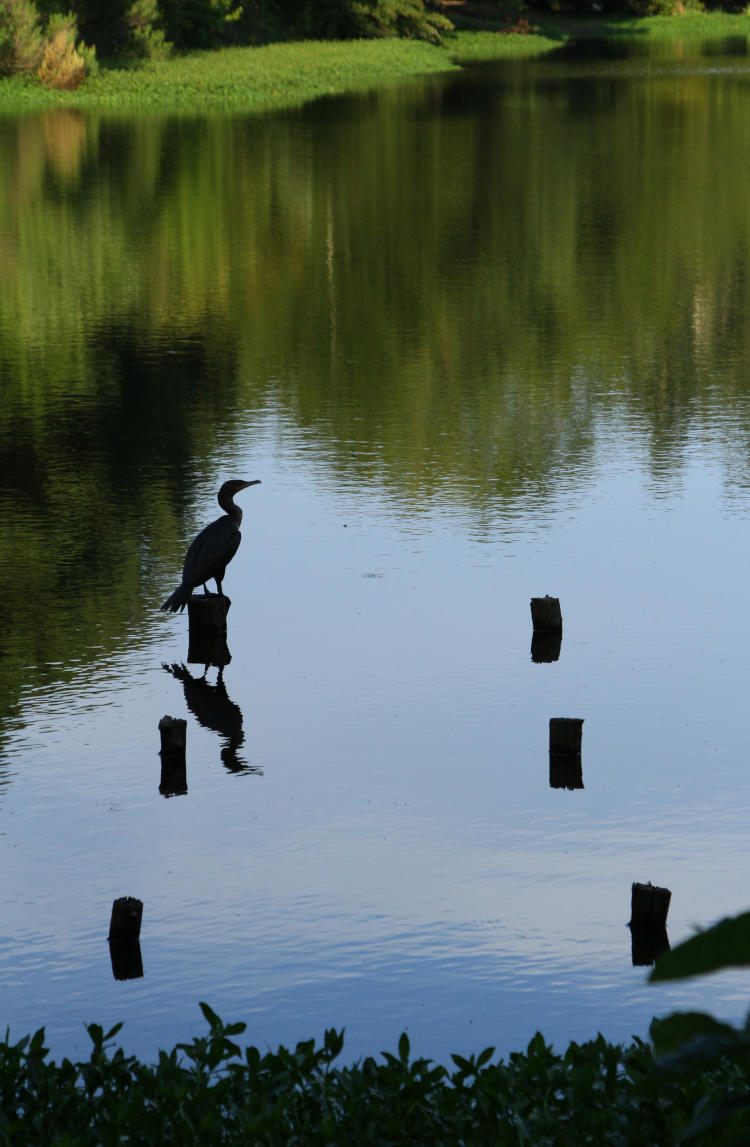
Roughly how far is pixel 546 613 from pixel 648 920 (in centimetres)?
374

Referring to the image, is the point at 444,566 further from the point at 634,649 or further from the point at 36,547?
the point at 36,547

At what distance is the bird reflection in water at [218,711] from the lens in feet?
30.2

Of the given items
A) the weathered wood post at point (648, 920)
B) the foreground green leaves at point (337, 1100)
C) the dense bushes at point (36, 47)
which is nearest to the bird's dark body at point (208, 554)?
the weathered wood post at point (648, 920)

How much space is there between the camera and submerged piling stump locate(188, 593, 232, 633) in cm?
1084

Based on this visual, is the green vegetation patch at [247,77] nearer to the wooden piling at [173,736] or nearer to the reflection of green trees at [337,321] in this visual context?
the reflection of green trees at [337,321]

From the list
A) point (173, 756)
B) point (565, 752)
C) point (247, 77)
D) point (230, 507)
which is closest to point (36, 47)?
point (247, 77)

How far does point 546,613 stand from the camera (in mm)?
10578

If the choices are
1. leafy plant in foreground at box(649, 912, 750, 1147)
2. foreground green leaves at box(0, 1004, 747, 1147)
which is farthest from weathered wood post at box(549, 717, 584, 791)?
leafy plant in foreground at box(649, 912, 750, 1147)

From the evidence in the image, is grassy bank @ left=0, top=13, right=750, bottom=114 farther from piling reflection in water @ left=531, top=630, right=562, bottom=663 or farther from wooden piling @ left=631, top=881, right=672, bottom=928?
wooden piling @ left=631, top=881, right=672, bottom=928

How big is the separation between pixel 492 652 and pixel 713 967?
9353 mm

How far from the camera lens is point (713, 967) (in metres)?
1.26

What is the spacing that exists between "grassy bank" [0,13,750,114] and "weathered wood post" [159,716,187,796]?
4839 centimetres

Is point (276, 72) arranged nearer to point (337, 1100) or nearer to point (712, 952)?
point (337, 1100)

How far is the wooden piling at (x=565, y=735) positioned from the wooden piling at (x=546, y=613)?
1757mm
